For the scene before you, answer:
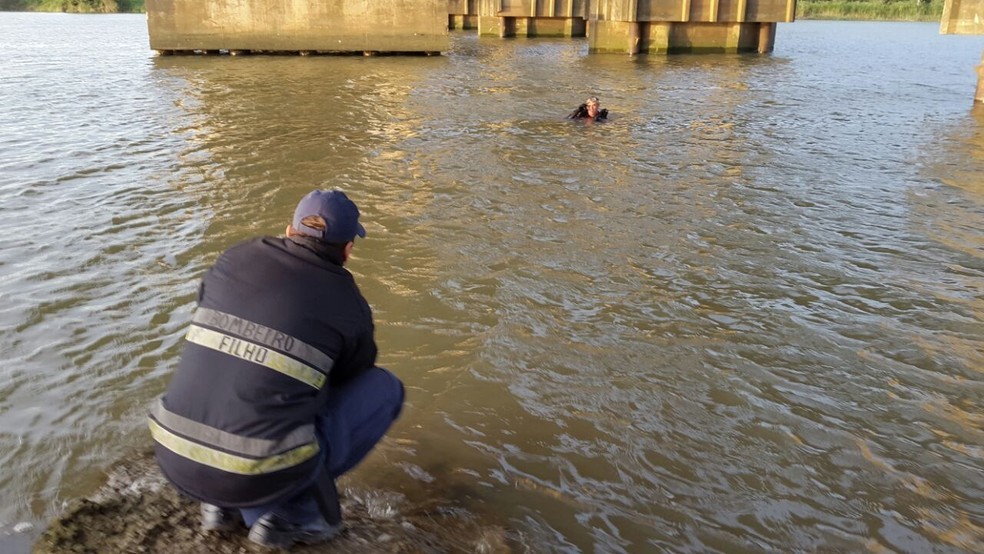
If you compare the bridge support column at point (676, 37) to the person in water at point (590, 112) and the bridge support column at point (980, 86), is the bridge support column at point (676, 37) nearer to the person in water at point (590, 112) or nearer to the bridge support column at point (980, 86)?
the bridge support column at point (980, 86)

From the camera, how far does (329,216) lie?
9.78 feet

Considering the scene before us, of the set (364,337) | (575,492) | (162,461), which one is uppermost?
(364,337)

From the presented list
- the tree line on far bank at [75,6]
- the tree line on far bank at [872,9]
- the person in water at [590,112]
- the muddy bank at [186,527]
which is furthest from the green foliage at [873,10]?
the tree line on far bank at [75,6]

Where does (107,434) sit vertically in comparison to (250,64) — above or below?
below

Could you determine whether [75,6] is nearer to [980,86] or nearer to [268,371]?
[980,86]

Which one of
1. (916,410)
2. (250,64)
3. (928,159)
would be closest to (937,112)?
(928,159)

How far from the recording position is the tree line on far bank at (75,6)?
316ft

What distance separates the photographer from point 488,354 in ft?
18.8

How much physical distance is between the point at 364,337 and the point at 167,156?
1098 centimetres

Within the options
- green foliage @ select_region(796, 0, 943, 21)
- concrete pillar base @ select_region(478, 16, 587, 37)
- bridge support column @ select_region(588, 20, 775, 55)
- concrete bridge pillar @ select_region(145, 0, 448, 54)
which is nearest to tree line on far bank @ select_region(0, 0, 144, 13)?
concrete pillar base @ select_region(478, 16, 587, 37)

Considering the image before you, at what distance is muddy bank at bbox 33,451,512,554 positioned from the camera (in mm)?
3180

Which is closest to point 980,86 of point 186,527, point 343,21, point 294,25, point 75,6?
point 186,527

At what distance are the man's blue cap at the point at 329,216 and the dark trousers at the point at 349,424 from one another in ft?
2.15

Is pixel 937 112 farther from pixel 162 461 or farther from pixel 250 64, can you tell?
pixel 250 64
